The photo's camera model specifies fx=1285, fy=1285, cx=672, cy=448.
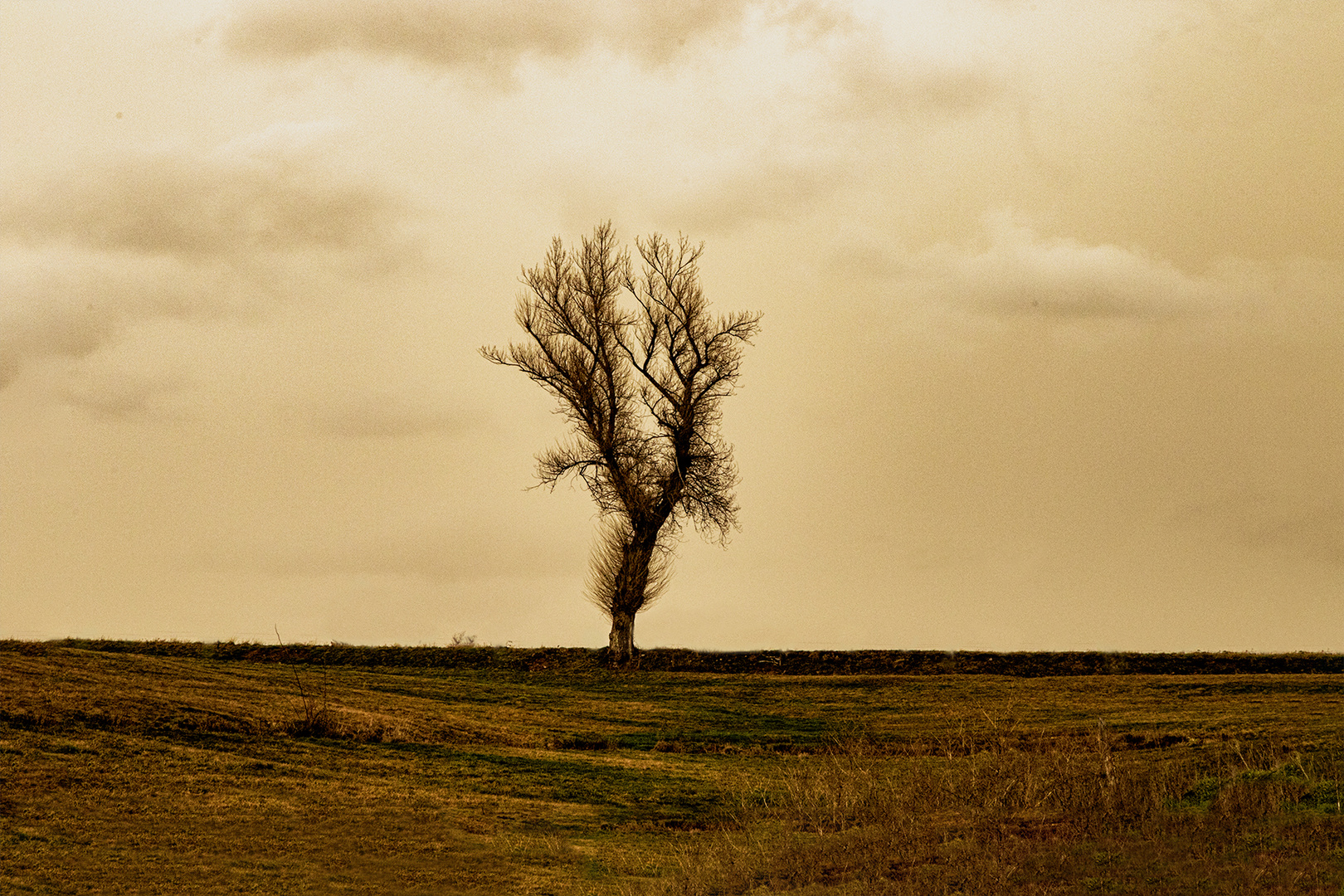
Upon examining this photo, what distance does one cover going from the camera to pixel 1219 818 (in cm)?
1266

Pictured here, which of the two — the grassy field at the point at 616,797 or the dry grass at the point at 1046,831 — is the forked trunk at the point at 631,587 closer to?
the grassy field at the point at 616,797

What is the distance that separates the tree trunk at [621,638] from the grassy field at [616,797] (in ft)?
35.0

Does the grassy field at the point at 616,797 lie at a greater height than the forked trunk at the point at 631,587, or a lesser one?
lesser

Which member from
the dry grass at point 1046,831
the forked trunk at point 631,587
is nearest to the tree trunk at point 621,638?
the forked trunk at point 631,587

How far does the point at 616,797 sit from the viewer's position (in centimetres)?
A: 1758

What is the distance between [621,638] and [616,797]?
19.4 meters

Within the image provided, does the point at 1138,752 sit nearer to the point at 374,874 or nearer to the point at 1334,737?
the point at 1334,737

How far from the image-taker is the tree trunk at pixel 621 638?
36750mm

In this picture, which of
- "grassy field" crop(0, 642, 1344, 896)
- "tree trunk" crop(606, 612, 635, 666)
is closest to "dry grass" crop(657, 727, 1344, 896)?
"grassy field" crop(0, 642, 1344, 896)

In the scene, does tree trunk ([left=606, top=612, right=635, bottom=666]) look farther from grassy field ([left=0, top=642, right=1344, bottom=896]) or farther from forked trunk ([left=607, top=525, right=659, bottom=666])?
grassy field ([left=0, top=642, right=1344, bottom=896])

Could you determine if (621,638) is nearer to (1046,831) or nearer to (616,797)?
(616,797)

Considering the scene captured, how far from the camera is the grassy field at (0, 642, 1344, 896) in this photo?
39.4 feet

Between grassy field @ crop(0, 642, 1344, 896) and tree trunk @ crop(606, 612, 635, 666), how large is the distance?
10.7 meters

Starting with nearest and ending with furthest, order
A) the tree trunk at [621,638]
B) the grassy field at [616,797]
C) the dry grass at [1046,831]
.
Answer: the dry grass at [1046,831] < the grassy field at [616,797] < the tree trunk at [621,638]
